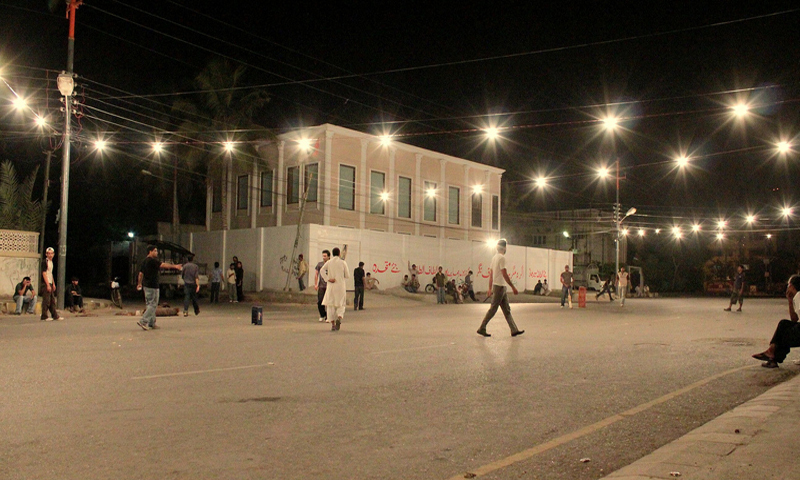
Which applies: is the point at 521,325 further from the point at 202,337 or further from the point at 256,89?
the point at 256,89

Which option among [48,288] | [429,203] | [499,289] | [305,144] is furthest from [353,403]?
[429,203]

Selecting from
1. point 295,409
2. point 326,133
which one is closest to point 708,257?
point 326,133

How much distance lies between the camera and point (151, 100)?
3712 centimetres

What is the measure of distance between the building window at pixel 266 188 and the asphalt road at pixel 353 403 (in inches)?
1184

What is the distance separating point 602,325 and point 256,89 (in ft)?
94.2

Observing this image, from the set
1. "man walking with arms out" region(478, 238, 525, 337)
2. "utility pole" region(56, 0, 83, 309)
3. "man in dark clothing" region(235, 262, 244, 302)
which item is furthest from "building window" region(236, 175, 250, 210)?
"man walking with arms out" region(478, 238, 525, 337)

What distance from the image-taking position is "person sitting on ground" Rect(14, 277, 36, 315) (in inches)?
795

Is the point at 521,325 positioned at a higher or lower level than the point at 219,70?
lower

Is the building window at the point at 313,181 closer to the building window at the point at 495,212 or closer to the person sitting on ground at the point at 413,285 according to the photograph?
the person sitting on ground at the point at 413,285

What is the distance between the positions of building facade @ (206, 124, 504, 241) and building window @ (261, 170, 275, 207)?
0.06 meters

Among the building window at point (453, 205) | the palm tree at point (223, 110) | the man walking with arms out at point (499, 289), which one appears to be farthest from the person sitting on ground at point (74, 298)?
the building window at point (453, 205)

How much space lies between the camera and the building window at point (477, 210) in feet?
163

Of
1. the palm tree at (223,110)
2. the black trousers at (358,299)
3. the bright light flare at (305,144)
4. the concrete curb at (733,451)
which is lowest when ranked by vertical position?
the concrete curb at (733,451)

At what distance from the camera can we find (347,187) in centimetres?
4022
